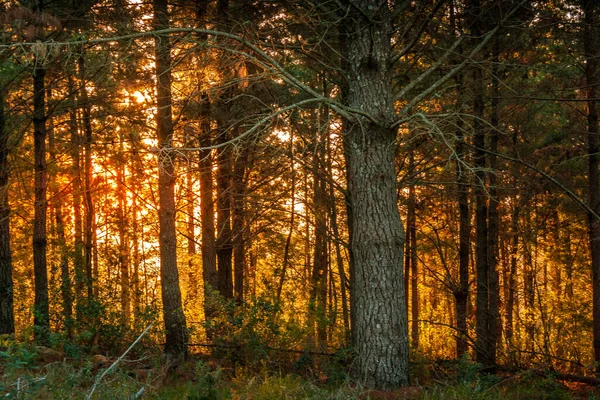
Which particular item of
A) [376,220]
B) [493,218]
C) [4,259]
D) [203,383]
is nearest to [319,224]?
[493,218]

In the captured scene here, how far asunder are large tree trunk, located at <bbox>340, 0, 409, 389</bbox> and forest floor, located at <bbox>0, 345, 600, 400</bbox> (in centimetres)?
43

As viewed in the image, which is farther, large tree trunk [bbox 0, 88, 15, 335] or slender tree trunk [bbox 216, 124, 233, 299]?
slender tree trunk [bbox 216, 124, 233, 299]

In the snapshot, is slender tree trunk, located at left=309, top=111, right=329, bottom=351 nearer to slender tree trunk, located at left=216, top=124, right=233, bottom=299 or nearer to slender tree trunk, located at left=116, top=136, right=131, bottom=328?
slender tree trunk, located at left=216, top=124, right=233, bottom=299

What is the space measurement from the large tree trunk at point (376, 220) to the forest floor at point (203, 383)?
0.43 m

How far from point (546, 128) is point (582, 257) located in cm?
621

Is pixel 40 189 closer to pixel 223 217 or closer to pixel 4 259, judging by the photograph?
pixel 4 259

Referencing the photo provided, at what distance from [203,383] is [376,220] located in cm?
286

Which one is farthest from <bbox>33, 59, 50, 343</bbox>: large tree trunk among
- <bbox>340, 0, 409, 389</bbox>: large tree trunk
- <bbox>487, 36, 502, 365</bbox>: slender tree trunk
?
<bbox>487, 36, 502, 365</bbox>: slender tree trunk

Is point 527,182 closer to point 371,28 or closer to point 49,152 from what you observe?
point 371,28

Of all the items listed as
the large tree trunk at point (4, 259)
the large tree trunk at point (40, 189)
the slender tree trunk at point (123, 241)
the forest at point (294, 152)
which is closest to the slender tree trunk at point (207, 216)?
the forest at point (294, 152)

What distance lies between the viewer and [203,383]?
5.57 m

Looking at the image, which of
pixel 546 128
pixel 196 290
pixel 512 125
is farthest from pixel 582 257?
pixel 196 290

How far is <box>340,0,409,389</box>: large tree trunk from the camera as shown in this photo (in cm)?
690

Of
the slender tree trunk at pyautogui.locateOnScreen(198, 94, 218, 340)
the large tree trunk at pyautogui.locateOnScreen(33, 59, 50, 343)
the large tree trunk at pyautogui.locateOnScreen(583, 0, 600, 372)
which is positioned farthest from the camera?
the slender tree trunk at pyautogui.locateOnScreen(198, 94, 218, 340)
